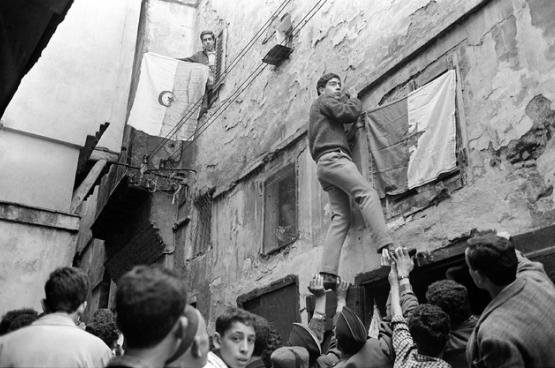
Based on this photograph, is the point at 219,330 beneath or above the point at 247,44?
beneath

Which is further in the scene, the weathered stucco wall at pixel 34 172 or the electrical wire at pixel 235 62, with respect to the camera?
the weathered stucco wall at pixel 34 172

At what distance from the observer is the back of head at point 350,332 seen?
11.9 ft

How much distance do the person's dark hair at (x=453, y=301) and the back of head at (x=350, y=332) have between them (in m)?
0.50

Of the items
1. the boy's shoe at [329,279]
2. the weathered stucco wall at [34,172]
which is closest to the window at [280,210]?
the boy's shoe at [329,279]

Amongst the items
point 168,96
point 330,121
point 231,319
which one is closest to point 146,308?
point 231,319

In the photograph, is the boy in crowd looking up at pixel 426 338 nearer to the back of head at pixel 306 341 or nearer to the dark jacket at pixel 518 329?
the dark jacket at pixel 518 329

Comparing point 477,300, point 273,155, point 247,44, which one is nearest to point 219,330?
point 477,300

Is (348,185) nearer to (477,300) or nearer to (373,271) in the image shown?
(373,271)

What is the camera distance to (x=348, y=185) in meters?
5.88

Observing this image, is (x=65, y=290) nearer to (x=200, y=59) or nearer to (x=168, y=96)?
(x=168, y=96)

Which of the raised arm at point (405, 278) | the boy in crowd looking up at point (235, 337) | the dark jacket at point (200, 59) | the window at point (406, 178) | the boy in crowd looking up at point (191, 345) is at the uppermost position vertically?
the dark jacket at point (200, 59)

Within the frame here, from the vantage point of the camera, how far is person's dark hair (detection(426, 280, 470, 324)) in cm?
340

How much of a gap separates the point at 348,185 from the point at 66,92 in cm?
1038

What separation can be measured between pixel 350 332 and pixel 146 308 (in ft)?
6.90
